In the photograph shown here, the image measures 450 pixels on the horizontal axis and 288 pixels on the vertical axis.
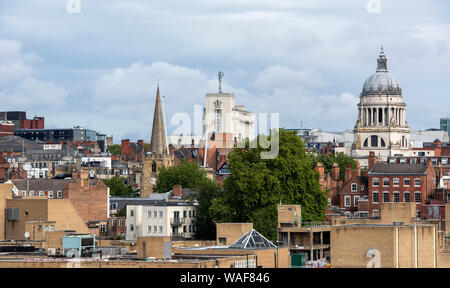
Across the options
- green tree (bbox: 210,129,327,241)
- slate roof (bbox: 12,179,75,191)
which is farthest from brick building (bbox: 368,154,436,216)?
slate roof (bbox: 12,179,75,191)

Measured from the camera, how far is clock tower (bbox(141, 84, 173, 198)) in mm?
142562

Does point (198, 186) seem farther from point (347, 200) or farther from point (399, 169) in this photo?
point (399, 169)

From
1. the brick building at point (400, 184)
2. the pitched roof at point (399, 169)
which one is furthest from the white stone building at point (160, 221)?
the pitched roof at point (399, 169)

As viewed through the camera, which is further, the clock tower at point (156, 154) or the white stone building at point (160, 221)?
the clock tower at point (156, 154)

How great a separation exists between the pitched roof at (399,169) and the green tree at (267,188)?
11876mm

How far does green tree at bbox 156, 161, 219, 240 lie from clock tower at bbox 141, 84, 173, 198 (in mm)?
5516

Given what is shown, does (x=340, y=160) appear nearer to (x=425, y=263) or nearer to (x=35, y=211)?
(x=35, y=211)

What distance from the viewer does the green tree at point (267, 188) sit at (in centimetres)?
9669

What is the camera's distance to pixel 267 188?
327 feet

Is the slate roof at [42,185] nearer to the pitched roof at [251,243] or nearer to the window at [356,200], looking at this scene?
the window at [356,200]

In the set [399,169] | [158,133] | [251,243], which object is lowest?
[251,243]

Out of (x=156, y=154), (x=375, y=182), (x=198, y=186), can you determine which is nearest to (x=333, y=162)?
(x=156, y=154)

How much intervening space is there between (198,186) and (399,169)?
18.9m
